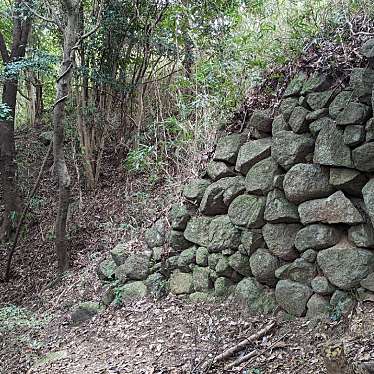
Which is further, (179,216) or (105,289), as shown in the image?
(105,289)

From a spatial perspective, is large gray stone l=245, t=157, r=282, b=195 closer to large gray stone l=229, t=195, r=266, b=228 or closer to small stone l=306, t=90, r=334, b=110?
large gray stone l=229, t=195, r=266, b=228

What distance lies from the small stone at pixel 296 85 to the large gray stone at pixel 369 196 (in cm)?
105

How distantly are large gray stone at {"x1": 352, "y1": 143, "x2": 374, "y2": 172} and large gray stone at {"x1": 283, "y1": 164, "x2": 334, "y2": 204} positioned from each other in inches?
11.5

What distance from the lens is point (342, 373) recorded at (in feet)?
→ 8.74

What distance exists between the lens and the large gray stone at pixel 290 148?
3.60 m

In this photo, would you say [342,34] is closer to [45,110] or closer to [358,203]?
[358,203]

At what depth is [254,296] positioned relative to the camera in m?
3.84

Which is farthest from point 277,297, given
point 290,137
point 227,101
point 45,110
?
point 45,110

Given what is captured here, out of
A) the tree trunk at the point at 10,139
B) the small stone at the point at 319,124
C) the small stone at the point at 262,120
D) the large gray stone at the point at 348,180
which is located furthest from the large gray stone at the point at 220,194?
the tree trunk at the point at 10,139

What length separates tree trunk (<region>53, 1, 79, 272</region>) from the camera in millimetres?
5836

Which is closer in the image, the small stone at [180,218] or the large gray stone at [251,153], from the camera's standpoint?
the large gray stone at [251,153]

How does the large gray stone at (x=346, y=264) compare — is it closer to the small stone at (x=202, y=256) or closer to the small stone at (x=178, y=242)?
the small stone at (x=202, y=256)

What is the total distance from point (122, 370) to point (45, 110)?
8678mm

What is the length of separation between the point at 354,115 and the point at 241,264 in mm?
1617
